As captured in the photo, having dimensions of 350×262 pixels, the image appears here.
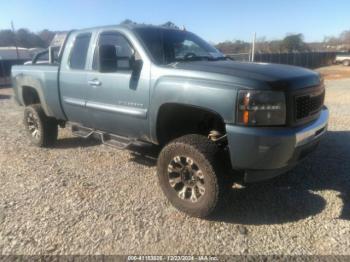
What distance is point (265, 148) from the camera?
9.90ft

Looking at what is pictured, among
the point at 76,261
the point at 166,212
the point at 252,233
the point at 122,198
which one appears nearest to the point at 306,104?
the point at 252,233

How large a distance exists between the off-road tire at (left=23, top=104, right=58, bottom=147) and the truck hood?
3.06 m

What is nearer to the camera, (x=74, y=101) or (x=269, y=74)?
(x=269, y=74)

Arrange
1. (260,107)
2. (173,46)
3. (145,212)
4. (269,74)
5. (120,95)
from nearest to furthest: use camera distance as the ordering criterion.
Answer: (260,107) < (269,74) < (145,212) < (120,95) < (173,46)

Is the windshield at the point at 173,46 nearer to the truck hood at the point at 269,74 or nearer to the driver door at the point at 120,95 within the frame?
the driver door at the point at 120,95

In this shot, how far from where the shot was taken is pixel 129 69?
4.04m

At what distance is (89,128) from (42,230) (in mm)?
1925

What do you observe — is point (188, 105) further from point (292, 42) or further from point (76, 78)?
point (292, 42)

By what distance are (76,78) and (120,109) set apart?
1049 millimetres

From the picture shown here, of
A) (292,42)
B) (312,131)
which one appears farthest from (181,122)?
(292,42)

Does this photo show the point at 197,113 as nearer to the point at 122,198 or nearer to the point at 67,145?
the point at 122,198

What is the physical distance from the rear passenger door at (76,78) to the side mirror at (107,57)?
79 cm

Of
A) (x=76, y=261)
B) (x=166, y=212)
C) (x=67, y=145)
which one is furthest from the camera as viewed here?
(x=67, y=145)

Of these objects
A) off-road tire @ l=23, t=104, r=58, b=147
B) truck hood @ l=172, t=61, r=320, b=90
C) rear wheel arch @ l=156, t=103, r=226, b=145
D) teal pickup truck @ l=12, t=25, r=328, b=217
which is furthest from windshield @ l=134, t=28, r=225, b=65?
off-road tire @ l=23, t=104, r=58, b=147
